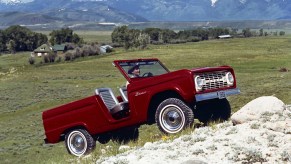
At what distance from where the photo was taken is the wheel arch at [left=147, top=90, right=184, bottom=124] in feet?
38.4

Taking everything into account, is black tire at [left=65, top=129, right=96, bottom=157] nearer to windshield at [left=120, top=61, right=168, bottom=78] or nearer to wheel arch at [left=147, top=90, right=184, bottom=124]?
wheel arch at [left=147, top=90, right=184, bottom=124]

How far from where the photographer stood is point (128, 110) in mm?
12727

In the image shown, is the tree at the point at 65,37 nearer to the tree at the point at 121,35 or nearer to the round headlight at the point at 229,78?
the tree at the point at 121,35

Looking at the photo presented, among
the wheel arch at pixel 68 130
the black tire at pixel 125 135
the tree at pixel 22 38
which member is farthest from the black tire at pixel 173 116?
the tree at pixel 22 38

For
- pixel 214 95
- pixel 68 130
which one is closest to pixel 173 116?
pixel 214 95

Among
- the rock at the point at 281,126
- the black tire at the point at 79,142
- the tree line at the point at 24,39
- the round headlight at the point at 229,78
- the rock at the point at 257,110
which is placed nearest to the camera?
the rock at the point at 281,126

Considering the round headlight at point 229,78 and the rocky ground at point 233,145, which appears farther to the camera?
the round headlight at point 229,78

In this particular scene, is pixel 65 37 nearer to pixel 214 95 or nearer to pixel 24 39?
pixel 24 39

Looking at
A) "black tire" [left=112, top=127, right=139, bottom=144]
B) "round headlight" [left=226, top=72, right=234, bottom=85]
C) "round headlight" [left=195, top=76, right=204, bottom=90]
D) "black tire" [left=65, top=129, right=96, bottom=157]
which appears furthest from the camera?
"black tire" [left=112, top=127, right=139, bottom=144]

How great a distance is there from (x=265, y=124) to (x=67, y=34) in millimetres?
173307

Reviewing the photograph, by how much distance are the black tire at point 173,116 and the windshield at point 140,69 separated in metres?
1.74

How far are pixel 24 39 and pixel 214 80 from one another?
173m

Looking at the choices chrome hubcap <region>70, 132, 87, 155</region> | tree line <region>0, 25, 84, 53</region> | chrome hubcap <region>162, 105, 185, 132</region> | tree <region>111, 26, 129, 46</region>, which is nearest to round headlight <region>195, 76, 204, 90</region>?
chrome hubcap <region>162, 105, 185, 132</region>

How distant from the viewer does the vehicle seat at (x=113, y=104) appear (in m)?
12.6
